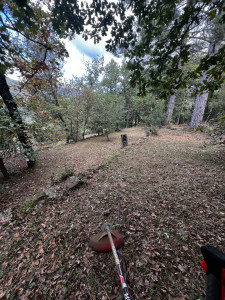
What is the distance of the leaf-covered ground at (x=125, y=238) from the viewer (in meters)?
1.66

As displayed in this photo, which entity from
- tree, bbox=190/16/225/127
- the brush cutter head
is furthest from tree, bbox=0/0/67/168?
tree, bbox=190/16/225/127

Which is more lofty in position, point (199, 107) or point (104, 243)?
point (199, 107)

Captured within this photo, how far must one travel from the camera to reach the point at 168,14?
75.9 inches

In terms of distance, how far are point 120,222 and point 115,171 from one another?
245 cm

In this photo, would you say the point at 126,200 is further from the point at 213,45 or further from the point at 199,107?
the point at 213,45

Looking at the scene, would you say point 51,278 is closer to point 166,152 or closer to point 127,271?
point 127,271

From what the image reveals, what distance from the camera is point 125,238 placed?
2232 mm

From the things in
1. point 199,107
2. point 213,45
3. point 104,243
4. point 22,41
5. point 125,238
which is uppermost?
point 213,45

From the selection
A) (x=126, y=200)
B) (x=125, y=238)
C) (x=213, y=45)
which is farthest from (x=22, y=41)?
(x=213, y=45)

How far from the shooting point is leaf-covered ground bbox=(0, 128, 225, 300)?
1.66 m

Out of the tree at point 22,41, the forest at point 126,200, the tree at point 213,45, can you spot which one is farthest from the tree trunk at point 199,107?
the tree at point 22,41

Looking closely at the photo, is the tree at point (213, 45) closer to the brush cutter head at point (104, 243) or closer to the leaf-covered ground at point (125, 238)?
the leaf-covered ground at point (125, 238)

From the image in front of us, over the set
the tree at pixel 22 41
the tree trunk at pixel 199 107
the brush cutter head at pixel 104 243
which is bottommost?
the brush cutter head at pixel 104 243

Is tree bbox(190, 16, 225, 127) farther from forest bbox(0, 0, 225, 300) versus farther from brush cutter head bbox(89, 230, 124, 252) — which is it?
brush cutter head bbox(89, 230, 124, 252)
